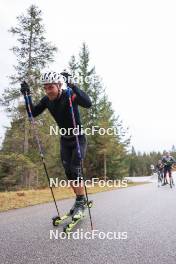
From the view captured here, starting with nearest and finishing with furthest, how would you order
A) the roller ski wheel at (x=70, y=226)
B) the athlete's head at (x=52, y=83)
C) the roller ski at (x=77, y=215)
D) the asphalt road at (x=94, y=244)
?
1. the asphalt road at (x=94, y=244)
2. the roller ski wheel at (x=70, y=226)
3. the roller ski at (x=77, y=215)
4. the athlete's head at (x=52, y=83)

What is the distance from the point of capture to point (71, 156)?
5.64 metres

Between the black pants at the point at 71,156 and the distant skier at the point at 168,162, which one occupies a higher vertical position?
the distant skier at the point at 168,162

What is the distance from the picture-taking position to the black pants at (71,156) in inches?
216

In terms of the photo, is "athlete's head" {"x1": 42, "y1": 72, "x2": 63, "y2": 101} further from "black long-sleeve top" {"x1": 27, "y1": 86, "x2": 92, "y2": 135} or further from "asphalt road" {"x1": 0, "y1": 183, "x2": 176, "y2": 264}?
"asphalt road" {"x1": 0, "y1": 183, "x2": 176, "y2": 264}

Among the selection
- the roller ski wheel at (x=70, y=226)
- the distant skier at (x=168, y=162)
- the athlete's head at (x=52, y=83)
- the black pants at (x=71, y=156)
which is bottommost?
the roller ski wheel at (x=70, y=226)

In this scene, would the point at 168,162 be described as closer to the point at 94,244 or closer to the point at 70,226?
the point at 70,226

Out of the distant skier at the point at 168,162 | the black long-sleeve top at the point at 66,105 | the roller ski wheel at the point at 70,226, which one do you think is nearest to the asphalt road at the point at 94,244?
the roller ski wheel at the point at 70,226

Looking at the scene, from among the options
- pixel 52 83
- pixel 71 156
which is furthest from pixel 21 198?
pixel 52 83

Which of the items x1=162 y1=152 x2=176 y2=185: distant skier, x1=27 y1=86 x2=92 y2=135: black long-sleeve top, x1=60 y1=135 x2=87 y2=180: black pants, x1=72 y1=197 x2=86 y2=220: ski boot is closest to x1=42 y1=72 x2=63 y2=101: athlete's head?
x1=27 y1=86 x2=92 y2=135: black long-sleeve top

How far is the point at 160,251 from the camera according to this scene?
11.8 ft

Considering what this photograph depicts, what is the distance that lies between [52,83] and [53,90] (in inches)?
4.7

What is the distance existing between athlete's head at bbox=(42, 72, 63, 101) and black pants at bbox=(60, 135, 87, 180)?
2.66 ft

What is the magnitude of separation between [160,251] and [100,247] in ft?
2.07

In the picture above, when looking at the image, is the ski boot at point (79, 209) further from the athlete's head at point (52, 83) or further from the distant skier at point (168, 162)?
the distant skier at point (168, 162)
